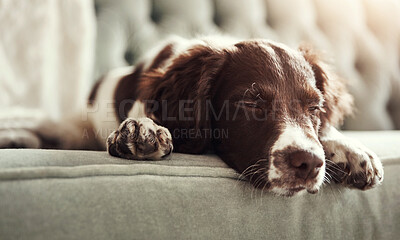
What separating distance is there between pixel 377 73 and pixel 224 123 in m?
2.24

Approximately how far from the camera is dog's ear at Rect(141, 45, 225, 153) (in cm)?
140

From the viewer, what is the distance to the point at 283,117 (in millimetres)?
1274

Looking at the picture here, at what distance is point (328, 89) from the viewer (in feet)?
5.49

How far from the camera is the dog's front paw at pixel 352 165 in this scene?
1229 mm

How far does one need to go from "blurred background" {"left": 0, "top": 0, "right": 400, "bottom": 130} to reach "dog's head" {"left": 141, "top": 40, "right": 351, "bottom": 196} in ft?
2.16

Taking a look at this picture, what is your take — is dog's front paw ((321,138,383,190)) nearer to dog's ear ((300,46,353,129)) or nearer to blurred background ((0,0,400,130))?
dog's ear ((300,46,353,129))

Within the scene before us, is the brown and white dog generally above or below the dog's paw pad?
above

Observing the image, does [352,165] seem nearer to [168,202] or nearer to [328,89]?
[328,89]

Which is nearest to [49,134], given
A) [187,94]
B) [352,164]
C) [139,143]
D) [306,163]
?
[187,94]

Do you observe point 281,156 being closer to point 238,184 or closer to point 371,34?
point 238,184

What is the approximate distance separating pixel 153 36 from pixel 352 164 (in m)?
1.69


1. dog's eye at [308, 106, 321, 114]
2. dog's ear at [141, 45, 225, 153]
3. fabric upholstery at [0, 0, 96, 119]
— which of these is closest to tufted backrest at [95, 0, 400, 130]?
fabric upholstery at [0, 0, 96, 119]

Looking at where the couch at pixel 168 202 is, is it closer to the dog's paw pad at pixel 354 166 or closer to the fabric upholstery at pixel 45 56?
the dog's paw pad at pixel 354 166

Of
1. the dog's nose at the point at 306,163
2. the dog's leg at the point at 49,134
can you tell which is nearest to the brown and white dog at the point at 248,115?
the dog's nose at the point at 306,163
